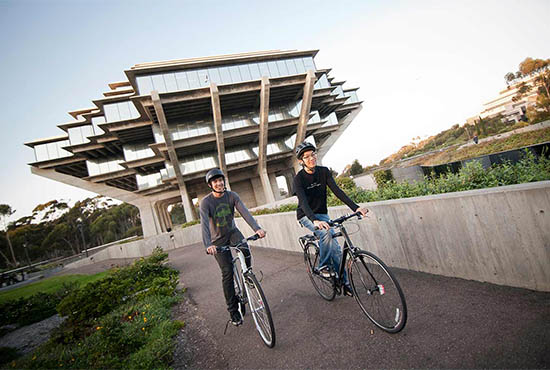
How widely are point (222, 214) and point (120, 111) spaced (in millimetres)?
27692

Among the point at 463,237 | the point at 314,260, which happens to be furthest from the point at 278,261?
the point at 463,237

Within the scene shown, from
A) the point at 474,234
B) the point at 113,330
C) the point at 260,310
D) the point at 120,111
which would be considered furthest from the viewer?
the point at 120,111

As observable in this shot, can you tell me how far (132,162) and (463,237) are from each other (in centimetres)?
3061

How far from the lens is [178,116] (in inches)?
1115

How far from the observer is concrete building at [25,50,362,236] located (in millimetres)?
25219

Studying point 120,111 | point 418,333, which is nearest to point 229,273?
point 418,333

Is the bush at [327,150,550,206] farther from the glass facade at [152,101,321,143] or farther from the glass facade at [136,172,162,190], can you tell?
the glass facade at [136,172,162,190]

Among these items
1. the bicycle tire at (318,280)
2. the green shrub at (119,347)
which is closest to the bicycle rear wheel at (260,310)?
the bicycle tire at (318,280)

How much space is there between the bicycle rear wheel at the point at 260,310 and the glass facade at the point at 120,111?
27.9 m

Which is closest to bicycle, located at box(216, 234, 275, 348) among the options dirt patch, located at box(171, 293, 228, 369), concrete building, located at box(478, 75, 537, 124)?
dirt patch, located at box(171, 293, 228, 369)

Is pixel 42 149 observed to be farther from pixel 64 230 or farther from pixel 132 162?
pixel 64 230

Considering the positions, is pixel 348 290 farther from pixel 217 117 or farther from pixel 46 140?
pixel 46 140

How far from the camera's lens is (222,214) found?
385cm

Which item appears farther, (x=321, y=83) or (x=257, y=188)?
(x=257, y=188)
